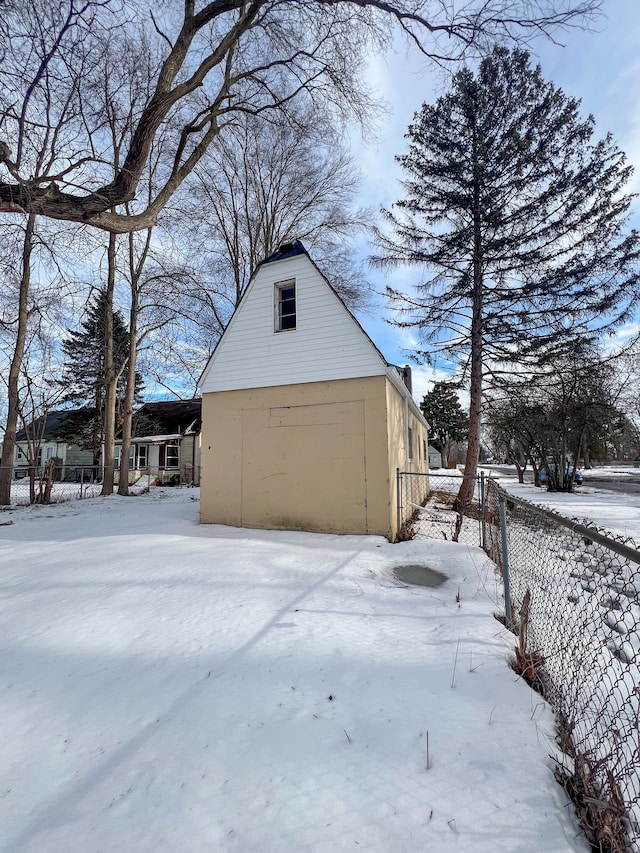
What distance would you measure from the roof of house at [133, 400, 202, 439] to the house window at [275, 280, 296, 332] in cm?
1714

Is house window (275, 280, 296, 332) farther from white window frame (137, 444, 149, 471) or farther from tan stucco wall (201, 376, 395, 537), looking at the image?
white window frame (137, 444, 149, 471)

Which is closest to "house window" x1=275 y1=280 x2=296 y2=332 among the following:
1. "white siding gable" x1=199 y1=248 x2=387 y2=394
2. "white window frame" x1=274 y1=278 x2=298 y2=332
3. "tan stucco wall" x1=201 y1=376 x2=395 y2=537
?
"white window frame" x1=274 y1=278 x2=298 y2=332

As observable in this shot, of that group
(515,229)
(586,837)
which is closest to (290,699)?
(586,837)

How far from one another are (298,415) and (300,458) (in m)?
Result: 0.91

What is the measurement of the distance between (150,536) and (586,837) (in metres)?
6.83

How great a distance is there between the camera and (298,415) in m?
8.02

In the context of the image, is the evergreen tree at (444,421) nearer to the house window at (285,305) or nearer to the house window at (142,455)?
the house window at (142,455)

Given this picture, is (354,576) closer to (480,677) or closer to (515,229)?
(480,677)

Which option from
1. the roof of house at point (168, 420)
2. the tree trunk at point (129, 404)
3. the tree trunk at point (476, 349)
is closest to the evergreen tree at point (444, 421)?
the roof of house at point (168, 420)

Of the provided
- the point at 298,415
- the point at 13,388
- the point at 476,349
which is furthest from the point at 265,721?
the point at 13,388

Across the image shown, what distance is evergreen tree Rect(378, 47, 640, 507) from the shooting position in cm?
1063

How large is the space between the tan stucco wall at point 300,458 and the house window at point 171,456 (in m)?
17.8

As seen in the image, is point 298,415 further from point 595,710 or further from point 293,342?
point 595,710

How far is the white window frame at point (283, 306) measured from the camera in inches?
331
